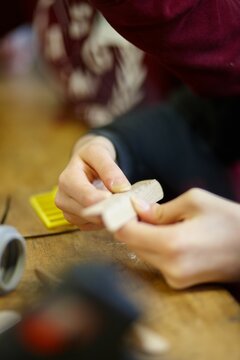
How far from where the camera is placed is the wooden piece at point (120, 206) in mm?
431

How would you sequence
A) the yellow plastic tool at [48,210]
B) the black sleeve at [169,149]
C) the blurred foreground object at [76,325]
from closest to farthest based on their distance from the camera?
the blurred foreground object at [76,325] → the yellow plastic tool at [48,210] → the black sleeve at [169,149]

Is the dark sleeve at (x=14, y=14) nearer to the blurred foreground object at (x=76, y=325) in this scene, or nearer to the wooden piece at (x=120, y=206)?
the wooden piece at (x=120, y=206)

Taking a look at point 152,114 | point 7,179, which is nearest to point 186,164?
point 152,114

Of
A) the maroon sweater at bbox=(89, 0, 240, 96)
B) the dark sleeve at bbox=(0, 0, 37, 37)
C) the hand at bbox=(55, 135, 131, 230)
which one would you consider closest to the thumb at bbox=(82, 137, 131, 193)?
the hand at bbox=(55, 135, 131, 230)

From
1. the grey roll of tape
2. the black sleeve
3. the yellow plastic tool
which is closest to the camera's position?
the grey roll of tape

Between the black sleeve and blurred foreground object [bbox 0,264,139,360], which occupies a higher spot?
blurred foreground object [bbox 0,264,139,360]

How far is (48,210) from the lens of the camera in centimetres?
65

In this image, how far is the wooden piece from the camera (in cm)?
43

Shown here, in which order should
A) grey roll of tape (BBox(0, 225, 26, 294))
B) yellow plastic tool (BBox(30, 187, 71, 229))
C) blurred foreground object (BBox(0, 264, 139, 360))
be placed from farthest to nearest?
yellow plastic tool (BBox(30, 187, 71, 229)) → grey roll of tape (BBox(0, 225, 26, 294)) → blurred foreground object (BBox(0, 264, 139, 360))

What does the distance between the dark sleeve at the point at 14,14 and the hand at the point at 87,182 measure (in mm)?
600

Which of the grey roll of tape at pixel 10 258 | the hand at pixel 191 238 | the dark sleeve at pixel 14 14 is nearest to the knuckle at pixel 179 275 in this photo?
the hand at pixel 191 238

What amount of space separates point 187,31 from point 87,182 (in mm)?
173

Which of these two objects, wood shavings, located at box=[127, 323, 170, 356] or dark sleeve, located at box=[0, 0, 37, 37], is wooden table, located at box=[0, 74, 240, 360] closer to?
wood shavings, located at box=[127, 323, 170, 356]

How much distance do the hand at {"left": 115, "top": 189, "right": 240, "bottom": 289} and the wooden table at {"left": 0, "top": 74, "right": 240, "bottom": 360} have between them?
2 cm
